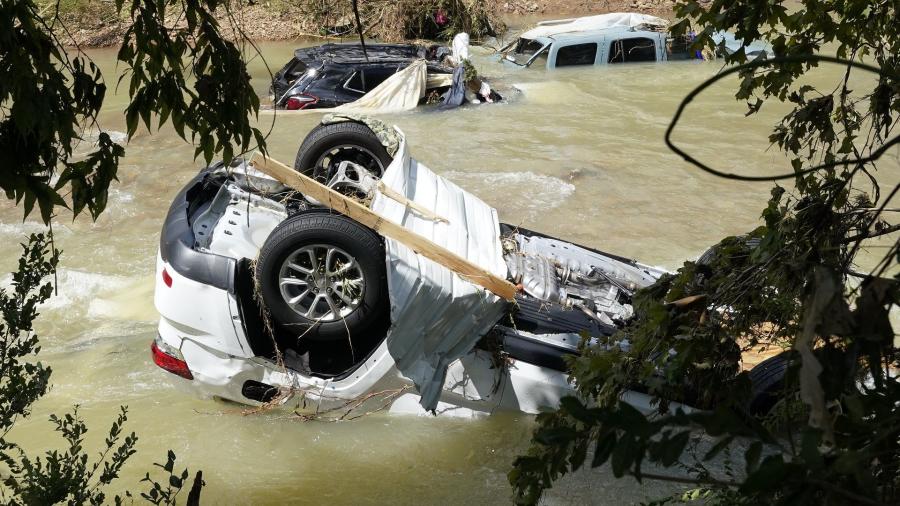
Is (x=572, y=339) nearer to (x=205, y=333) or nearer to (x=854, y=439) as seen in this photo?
(x=205, y=333)

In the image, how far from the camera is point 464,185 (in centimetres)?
1188

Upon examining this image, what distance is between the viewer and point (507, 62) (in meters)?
17.9

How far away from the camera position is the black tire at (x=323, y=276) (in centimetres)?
483

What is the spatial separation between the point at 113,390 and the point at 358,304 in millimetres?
2855

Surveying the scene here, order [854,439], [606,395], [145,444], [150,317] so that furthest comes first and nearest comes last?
[150,317], [145,444], [606,395], [854,439]

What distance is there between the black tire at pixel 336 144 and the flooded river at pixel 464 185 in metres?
1.85

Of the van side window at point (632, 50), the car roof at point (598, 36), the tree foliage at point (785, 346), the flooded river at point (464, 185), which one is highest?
the tree foliage at point (785, 346)

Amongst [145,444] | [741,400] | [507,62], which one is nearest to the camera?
[741,400]

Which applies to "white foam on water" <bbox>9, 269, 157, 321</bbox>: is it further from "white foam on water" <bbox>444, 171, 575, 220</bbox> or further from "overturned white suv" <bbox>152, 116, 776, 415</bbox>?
"white foam on water" <bbox>444, 171, 575, 220</bbox>

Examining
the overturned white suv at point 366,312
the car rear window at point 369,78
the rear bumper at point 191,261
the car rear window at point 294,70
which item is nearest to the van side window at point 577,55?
the car rear window at point 369,78

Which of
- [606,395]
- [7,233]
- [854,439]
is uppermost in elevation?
[854,439]

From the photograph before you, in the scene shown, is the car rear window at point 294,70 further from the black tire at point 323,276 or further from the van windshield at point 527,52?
the black tire at point 323,276

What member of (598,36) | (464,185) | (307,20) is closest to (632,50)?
(598,36)

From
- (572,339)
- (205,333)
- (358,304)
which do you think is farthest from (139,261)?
(572,339)
